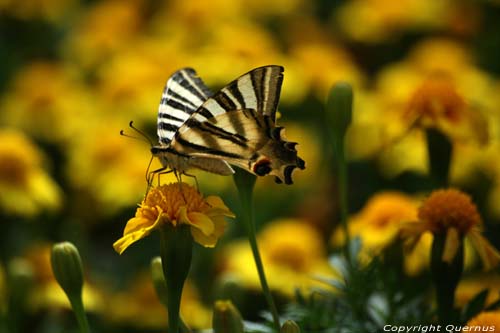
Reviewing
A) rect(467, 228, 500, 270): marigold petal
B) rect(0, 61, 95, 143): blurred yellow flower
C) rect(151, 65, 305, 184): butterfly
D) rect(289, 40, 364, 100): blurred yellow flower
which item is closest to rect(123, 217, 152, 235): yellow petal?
rect(151, 65, 305, 184): butterfly

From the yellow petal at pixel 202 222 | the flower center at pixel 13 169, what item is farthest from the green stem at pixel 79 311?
the flower center at pixel 13 169

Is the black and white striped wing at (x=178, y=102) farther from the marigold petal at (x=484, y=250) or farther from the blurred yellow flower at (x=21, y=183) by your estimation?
the blurred yellow flower at (x=21, y=183)

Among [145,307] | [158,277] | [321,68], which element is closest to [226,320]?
[158,277]

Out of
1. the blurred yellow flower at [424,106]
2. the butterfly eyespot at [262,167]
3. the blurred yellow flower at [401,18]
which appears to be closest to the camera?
the butterfly eyespot at [262,167]

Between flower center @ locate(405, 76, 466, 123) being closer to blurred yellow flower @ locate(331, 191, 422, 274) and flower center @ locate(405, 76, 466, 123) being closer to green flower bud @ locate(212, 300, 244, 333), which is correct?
blurred yellow flower @ locate(331, 191, 422, 274)

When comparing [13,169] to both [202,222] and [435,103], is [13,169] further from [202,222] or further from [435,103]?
[202,222]

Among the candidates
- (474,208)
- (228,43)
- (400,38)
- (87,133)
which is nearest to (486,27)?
(400,38)
